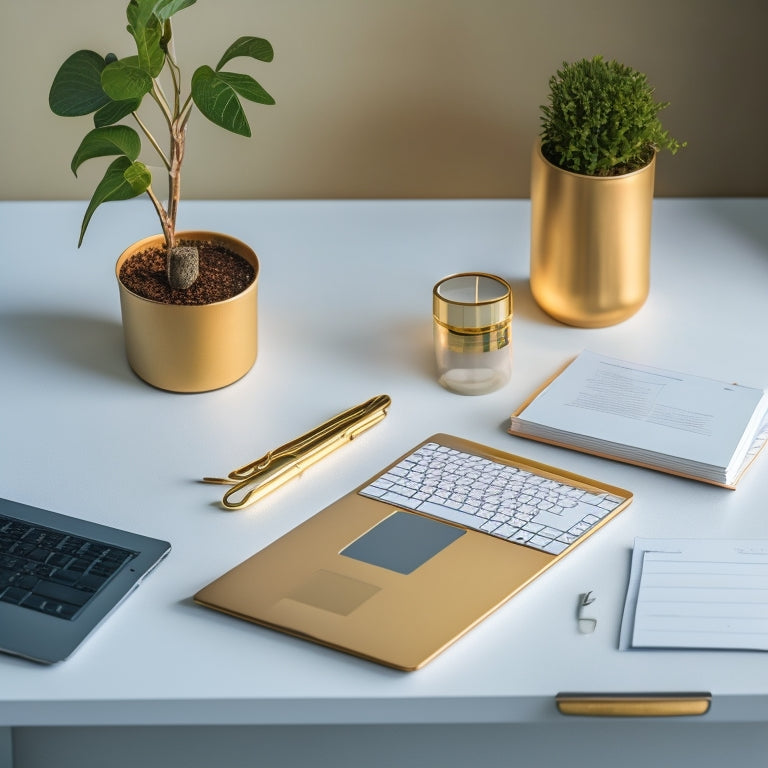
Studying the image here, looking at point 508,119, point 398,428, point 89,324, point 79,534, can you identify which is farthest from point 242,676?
point 508,119

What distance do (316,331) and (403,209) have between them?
331mm

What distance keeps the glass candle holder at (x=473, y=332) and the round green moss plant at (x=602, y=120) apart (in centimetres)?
16

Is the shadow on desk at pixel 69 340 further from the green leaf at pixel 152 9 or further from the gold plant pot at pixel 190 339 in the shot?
the green leaf at pixel 152 9

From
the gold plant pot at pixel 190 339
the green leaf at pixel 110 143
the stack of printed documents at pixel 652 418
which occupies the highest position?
the green leaf at pixel 110 143

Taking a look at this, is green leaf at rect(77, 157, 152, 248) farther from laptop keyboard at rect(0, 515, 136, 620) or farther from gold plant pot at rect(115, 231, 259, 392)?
laptop keyboard at rect(0, 515, 136, 620)

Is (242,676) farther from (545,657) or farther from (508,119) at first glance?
(508,119)

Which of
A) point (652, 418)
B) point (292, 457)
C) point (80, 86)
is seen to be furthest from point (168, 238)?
point (652, 418)

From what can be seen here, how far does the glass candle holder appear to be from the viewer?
1.13 m

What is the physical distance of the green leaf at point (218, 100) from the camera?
1.04 metres

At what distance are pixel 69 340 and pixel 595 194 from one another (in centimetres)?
58

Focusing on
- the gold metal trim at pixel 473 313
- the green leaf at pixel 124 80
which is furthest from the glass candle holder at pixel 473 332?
the green leaf at pixel 124 80

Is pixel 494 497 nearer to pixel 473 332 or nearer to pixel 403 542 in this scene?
pixel 403 542

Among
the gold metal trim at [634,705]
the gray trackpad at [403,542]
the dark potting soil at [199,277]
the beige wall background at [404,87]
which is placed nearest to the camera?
the gold metal trim at [634,705]

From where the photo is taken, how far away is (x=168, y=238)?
3.79ft
